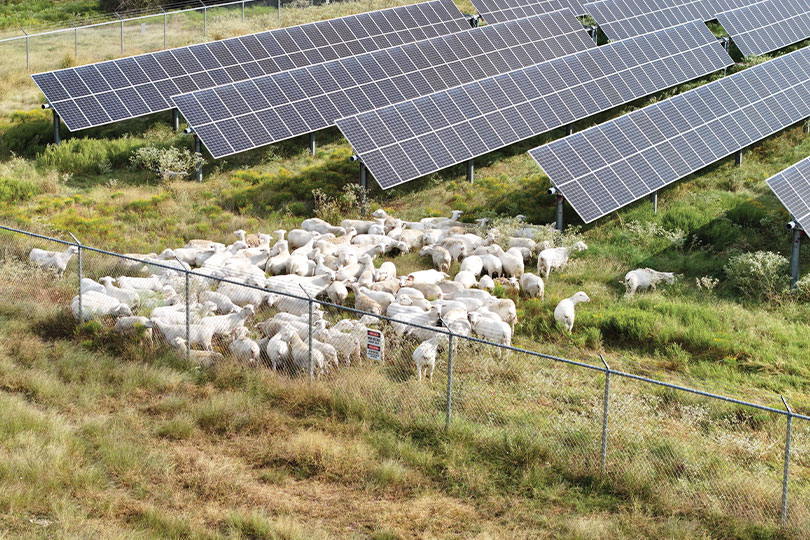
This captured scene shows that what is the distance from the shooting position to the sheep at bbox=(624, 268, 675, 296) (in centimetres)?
1931

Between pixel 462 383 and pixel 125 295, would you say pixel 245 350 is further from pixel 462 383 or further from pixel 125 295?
pixel 462 383

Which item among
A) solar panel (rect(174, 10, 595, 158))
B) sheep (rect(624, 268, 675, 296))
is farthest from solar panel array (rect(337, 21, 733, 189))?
sheep (rect(624, 268, 675, 296))

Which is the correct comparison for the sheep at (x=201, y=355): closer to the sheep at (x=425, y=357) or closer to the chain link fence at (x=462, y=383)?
the chain link fence at (x=462, y=383)

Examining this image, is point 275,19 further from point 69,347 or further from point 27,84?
point 69,347

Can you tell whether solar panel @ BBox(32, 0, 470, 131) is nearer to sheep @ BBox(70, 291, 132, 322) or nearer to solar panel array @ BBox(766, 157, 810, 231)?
sheep @ BBox(70, 291, 132, 322)

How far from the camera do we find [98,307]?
17.4 m

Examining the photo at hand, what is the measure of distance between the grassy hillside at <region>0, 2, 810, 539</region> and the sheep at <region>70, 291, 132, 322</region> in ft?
1.06

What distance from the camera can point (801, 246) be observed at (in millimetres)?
21531

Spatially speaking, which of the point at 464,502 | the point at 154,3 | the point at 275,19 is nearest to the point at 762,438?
the point at 464,502

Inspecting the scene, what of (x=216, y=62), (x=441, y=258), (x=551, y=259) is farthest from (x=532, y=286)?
(x=216, y=62)

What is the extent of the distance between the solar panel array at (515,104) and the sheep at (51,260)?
7708 mm

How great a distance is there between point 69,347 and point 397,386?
5963 mm

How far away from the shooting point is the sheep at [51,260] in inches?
764

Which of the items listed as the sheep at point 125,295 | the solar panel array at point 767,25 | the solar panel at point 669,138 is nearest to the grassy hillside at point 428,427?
the sheep at point 125,295
